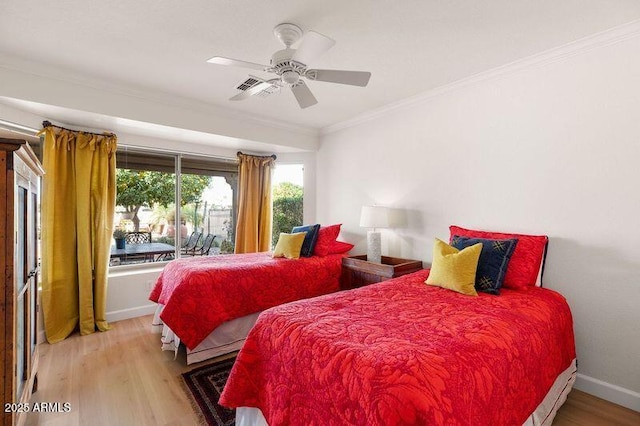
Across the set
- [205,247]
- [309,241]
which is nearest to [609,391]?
[309,241]

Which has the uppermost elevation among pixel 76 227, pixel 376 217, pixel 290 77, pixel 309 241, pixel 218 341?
pixel 290 77

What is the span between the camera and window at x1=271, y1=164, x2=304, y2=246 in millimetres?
5082

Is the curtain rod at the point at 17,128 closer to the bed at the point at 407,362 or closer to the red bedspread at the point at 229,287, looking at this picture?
the red bedspread at the point at 229,287

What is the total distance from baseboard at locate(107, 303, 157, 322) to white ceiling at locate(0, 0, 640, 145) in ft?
8.15

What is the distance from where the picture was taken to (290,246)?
136 inches

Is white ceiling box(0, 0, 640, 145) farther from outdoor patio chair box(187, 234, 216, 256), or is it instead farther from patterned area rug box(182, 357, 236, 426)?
patterned area rug box(182, 357, 236, 426)

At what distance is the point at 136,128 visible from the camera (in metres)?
3.50

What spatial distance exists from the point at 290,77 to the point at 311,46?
0.32 m

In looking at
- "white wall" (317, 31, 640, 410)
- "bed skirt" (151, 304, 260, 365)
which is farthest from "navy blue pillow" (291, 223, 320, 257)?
"white wall" (317, 31, 640, 410)

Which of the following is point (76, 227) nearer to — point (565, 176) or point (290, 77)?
point (290, 77)

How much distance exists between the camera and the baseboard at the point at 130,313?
11.7 feet

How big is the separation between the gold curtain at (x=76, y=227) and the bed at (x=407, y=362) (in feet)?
8.38

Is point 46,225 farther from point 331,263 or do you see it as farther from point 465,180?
point 465,180

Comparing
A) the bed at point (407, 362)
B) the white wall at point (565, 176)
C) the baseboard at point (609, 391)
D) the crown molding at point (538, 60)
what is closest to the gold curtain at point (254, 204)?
the crown molding at point (538, 60)
